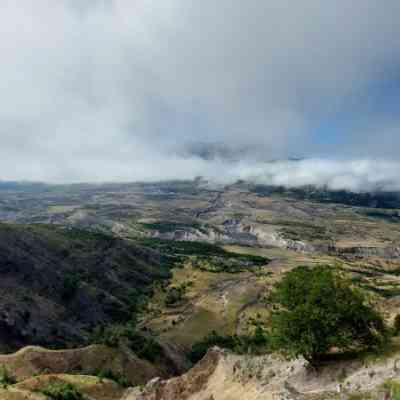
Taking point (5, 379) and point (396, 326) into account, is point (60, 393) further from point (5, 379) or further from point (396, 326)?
point (396, 326)

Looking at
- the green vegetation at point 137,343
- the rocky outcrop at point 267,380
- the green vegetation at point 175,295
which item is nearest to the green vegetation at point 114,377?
the green vegetation at point 137,343

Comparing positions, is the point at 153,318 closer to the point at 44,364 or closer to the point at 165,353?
the point at 165,353

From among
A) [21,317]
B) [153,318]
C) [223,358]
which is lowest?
[153,318]

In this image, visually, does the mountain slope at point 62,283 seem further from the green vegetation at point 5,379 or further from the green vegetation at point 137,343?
the green vegetation at point 5,379

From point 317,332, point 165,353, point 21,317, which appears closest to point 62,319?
point 21,317


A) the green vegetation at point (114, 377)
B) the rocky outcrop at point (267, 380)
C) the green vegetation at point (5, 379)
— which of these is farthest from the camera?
the green vegetation at point (114, 377)

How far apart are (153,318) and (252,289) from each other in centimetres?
4258

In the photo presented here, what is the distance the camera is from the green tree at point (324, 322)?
3225 cm

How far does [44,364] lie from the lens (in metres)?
54.1

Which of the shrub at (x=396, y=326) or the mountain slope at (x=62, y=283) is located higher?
the shrub at (x=396, y=326)

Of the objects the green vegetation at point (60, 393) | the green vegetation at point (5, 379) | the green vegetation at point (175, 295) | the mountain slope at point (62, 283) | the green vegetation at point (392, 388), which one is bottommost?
the green vegetation at point (175, 295)

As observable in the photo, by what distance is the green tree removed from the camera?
32.2m

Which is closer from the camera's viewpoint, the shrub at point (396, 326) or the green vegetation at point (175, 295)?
the shrub at point (396, 326)

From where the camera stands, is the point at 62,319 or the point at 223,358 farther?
the point at 62,319
